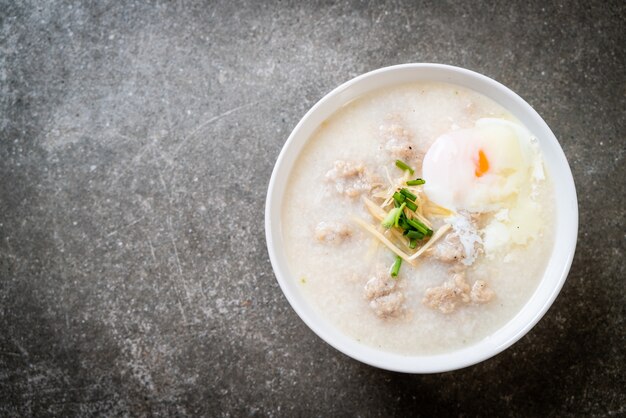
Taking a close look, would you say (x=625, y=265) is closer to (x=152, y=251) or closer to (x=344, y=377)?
(x=344, y=377)

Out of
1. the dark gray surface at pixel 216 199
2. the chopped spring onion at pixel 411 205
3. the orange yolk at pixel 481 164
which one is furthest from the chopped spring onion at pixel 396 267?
the dark gray surface at pixel 216 199

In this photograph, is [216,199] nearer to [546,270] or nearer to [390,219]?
[390,219]

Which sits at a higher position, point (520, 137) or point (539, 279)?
point (520, 137)

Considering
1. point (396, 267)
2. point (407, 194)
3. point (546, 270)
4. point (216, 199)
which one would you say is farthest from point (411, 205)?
point (216, 199)

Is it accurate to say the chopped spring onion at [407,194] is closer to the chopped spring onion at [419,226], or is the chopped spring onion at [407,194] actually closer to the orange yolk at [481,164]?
the chopped spring onion at [419,226]

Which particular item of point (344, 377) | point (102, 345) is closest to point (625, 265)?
point (344, 377)

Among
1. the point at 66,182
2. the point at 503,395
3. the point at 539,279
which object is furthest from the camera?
Answer: the point at 66,182

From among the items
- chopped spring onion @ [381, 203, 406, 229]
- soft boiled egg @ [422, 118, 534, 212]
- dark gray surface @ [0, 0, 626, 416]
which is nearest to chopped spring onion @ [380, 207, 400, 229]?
chopped spring onion @ [381, 203, 406, 229]
